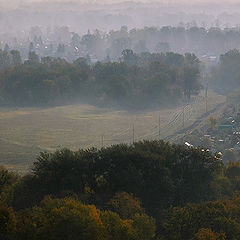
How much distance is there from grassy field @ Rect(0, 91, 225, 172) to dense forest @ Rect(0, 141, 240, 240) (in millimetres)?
3717

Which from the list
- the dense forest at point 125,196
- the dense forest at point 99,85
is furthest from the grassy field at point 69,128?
the dense forest at point 125,196

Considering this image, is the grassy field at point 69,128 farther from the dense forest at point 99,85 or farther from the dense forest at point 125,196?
the dense forest at point 125,196

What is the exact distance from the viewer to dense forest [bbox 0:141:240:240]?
207 inches

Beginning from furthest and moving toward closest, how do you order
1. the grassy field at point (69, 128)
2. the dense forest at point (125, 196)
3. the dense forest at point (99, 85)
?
the dense forest at point (99, 85) → the grassy field at point (69, 128) → the dense forest at point (125, 196)

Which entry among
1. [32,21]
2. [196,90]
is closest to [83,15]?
[32,21]

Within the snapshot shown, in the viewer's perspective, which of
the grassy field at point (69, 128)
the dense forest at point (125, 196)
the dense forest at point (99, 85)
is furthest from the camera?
the dense forest at point (99, 85)

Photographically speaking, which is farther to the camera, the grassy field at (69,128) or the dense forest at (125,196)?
the grassy field at (69,128)

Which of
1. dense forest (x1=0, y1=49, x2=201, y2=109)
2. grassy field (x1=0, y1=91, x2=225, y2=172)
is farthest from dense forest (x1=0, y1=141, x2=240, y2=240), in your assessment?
dense forest (x1=0, y1=49, x2=201, y2=109)

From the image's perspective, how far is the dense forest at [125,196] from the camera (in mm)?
5270

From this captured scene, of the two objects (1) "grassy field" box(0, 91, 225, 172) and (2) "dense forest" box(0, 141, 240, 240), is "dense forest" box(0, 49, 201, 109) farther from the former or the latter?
(2) "dense forest" box(0, 141, 240, 240)

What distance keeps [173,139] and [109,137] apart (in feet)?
5.98

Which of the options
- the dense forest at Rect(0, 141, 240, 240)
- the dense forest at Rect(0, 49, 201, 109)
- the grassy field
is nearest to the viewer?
the dense forest at Rect(0, 141, 240, 240)

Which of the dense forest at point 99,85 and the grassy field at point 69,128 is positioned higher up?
the dense forest at point 99,85

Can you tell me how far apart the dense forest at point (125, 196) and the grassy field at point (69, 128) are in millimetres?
3717
